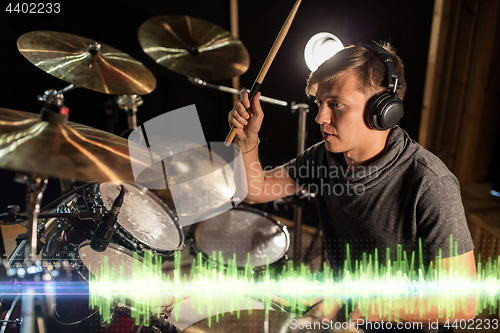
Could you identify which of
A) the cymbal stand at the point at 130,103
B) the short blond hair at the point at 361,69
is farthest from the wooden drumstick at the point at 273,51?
the cymbal stand at the point at 130,103

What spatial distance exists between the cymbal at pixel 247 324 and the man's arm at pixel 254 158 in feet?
1.79

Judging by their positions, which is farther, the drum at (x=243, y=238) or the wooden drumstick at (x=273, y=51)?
the drum at (x=243, y=238)

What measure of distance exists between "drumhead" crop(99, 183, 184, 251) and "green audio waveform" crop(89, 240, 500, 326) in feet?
0.39

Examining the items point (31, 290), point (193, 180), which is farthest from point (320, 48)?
point (31, 290)

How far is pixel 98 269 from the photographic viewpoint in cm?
114

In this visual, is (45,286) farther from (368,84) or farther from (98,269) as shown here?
(368,84)

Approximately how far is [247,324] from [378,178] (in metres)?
0.63

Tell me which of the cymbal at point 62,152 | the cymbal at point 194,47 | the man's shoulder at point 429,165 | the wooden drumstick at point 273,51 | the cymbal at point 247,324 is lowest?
the cymbal at point 247,324

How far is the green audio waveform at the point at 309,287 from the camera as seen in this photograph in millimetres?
971

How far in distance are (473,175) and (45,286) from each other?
239cm

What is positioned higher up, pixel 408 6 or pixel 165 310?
pixel 408 6

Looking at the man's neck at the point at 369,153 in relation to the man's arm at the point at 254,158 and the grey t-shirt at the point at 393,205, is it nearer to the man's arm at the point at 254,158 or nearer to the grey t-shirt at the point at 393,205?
the grey t-shirt at the point at 393,205

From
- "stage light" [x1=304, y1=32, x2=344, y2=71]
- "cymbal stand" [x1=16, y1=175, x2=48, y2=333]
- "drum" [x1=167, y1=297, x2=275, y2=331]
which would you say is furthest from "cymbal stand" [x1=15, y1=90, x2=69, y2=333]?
"stage light" [x1=304, y1=32, x2=344, y2=71]

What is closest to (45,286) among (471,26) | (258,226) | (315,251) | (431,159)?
A: (258,226)
